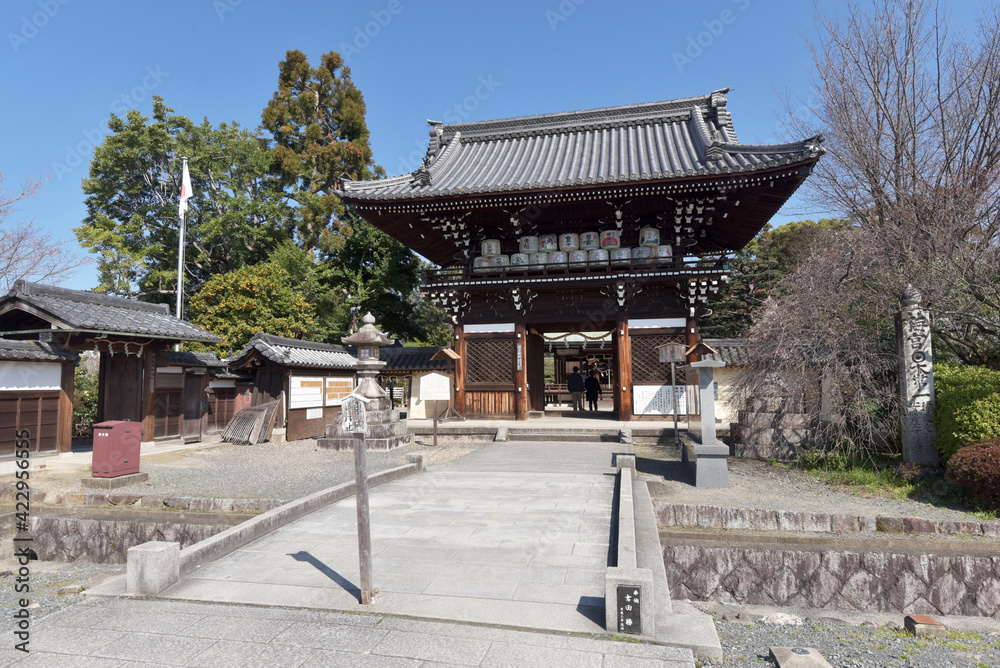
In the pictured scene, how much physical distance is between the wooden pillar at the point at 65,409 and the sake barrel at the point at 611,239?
13.9 metres

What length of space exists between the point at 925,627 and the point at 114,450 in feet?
36.6

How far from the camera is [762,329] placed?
1109 centimetres

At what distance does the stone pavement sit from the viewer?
11.0 ft

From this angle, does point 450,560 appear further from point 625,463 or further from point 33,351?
point 33,351

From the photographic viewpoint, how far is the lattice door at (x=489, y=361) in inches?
634

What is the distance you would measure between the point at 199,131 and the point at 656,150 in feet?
78.7

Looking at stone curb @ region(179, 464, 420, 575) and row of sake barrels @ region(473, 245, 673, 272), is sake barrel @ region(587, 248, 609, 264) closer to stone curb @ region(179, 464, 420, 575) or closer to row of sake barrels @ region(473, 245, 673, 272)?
row of sake barrels @ region(473, 245, 673, 272)

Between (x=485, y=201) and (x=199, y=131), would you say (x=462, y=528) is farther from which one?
(x=199, y=131)

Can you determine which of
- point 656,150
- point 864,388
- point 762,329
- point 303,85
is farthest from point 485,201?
point 303,85

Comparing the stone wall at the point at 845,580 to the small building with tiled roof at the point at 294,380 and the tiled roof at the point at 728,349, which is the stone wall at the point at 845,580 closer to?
the tiled roof at the point at 728,349

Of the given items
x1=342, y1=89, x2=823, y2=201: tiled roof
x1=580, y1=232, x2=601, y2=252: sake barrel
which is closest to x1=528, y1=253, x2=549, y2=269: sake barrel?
x1=580, y1=232, x2=601, y2=252: sake barrel

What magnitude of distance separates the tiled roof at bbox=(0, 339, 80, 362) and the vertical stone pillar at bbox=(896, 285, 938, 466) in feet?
57.7

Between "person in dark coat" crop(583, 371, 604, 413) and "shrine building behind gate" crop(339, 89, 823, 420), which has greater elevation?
"shrine building behind gate" crop(339, 89, 823, 420)

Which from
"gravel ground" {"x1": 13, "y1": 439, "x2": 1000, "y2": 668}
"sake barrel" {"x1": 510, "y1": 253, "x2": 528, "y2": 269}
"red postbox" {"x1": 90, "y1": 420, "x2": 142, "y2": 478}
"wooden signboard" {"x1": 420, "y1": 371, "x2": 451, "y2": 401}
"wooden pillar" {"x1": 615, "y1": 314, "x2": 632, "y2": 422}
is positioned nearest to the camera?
"gravel ground" {"x1": 13, "y1": 439, "x2": 1000, "y2": 668}
